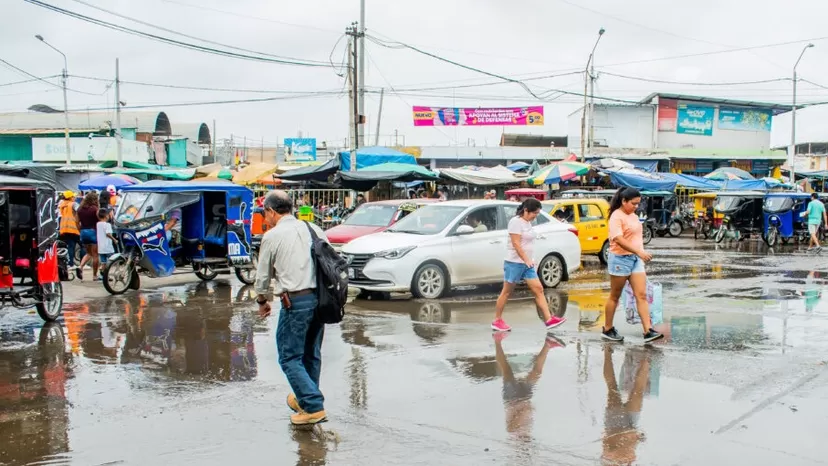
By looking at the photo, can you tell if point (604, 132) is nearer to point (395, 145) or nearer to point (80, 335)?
point (395, 145)

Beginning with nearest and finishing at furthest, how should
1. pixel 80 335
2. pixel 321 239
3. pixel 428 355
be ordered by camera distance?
pixel 321 239
pixel 428 355
pixel 80 335

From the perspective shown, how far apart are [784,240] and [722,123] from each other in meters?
23.0

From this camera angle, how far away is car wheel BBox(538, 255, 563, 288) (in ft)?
44.7

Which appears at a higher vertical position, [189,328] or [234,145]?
[234,145]

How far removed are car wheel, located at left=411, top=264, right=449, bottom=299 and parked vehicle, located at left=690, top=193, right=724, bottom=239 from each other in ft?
55.8

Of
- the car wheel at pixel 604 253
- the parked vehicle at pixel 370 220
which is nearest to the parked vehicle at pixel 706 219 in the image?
the car wheel at pixel 604 253

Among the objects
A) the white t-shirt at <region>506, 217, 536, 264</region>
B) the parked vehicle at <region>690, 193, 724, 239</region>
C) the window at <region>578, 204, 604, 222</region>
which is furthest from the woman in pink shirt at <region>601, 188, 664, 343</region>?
the parked vehicle at <region>690, 193, 724, 239</region>

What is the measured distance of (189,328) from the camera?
9945 millimetres

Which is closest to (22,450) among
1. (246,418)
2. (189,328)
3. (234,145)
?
(246,418)

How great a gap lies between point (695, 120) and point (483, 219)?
37.5 m

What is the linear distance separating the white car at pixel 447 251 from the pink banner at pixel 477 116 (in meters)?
31.1

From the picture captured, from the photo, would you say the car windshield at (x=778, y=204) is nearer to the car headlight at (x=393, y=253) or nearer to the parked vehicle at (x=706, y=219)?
the parked vehicle at (x=706, y=219)

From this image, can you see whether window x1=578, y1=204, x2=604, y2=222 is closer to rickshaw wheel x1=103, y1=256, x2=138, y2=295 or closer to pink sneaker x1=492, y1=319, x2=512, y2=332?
pink sneaker x1=492, y1=319, x2=512, y2=332

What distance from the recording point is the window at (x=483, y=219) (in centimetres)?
1287
